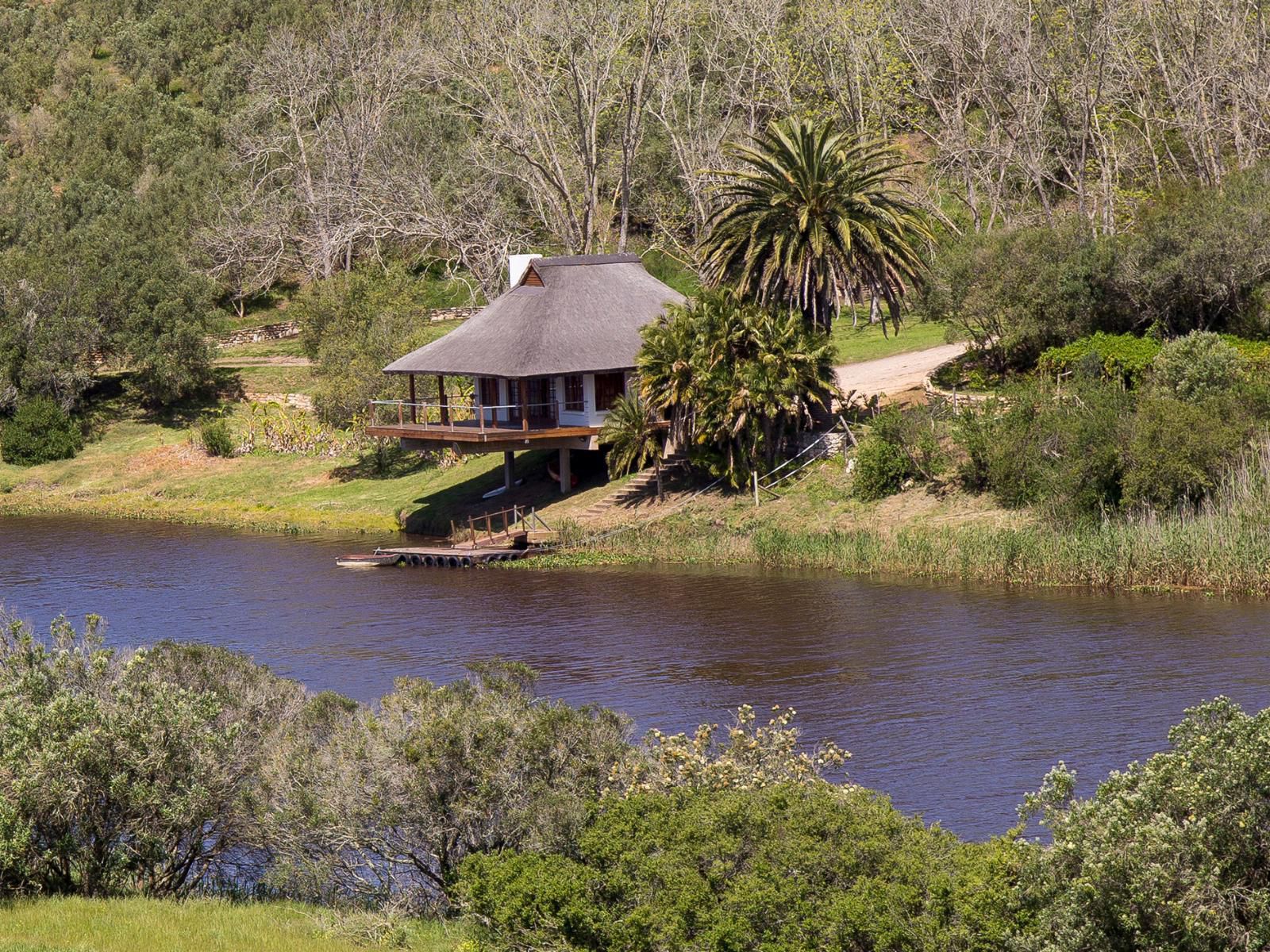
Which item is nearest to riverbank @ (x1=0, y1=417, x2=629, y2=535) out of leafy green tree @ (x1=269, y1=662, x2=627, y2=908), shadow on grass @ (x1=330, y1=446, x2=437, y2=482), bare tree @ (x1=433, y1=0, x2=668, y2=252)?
shadow on grass @ (x1=330, y1=446, x2=437, y2=482)

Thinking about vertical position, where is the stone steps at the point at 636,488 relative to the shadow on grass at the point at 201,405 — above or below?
below

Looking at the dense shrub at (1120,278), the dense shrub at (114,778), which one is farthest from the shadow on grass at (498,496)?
the dense shrub at (114,778)

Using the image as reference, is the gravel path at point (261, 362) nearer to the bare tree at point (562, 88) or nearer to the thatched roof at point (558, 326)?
the bare tree at point (562, 88)

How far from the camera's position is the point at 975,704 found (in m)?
27.4

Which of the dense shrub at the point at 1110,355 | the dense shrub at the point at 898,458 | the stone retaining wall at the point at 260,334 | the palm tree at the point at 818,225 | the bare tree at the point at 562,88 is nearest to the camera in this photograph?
the dense shrub at the point at 898,458

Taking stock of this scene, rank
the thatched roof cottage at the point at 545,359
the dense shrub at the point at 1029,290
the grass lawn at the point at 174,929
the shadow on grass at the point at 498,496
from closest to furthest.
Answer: the grass lawn at the point at 174,929, the dense shrub at the point at 1029,290, the thatched roof cottage at the point at 545,359, the shadow on grass at the point at 498,496

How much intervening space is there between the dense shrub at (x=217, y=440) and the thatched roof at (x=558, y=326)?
12.3m

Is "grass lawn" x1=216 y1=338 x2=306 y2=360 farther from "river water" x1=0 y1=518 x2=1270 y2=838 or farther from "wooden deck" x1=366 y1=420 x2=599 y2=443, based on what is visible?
"river water" x1=0 y1=518 x2=1270 y2=838

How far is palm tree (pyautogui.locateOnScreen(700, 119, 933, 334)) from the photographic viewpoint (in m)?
44.7

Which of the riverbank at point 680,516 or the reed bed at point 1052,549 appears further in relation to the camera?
the riverbank at point 680,516

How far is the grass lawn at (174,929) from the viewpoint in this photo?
1619 cm

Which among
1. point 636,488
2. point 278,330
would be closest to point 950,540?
point 636,488

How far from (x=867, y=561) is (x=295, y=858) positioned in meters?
23.3

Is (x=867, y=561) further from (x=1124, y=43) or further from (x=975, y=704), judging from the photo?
(x=1124, y=43)
